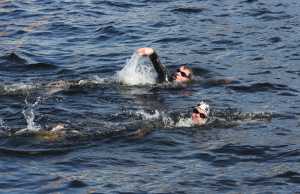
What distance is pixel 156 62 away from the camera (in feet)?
50.7

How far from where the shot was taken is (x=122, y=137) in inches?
483

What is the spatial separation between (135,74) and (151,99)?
1736 mm

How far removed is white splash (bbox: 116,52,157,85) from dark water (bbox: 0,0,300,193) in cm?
40

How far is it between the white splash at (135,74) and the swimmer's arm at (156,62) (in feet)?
1.26

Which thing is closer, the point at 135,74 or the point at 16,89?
the point at 16,89

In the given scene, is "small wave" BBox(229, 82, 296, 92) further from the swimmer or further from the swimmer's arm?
the swimmer's arm

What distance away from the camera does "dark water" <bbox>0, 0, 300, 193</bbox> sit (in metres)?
10.6

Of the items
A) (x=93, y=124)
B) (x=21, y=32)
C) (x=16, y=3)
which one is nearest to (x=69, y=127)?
(x=93, y=124)

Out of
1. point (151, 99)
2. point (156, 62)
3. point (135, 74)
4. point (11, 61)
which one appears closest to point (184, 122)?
point (151, 99)

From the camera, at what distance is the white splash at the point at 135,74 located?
1642 cm

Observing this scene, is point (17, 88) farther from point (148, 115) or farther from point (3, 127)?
point (148, 115)

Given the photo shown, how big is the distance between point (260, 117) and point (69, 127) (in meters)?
3.38

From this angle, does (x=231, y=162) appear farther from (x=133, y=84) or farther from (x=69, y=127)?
(x=133, y=84)

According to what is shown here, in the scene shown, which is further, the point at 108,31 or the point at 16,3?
the point at 16,3
